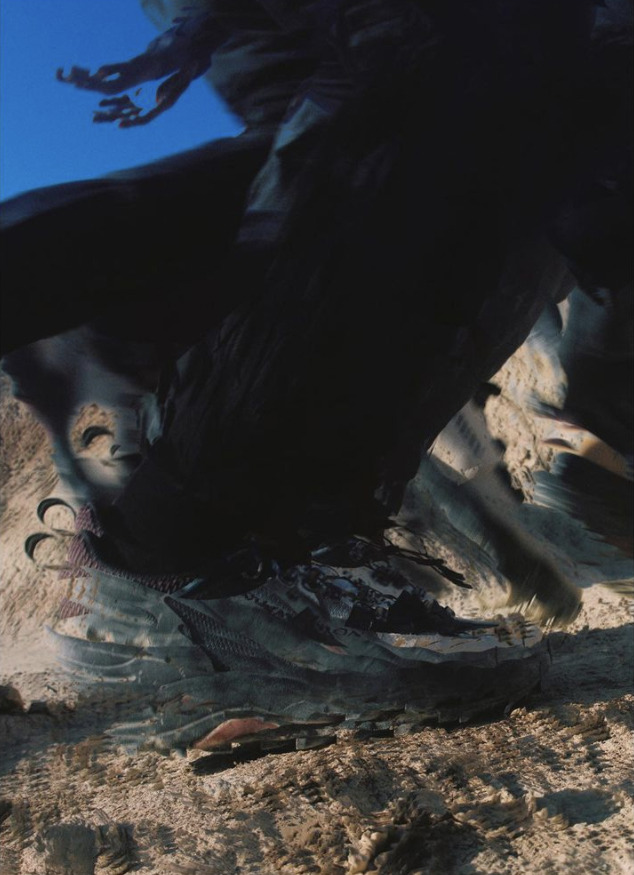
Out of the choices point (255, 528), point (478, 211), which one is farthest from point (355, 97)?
point (255, 528)

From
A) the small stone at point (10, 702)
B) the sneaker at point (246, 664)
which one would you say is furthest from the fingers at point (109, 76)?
the small stone at point (10, 702)

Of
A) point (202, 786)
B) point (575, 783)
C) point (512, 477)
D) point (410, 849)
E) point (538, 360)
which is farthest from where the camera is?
point (512, 477)

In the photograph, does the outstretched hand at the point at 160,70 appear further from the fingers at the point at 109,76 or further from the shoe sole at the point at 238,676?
the shoe sole at the point at 238,676

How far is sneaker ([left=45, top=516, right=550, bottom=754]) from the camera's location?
963mm

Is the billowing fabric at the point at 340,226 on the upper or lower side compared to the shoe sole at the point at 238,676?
upper

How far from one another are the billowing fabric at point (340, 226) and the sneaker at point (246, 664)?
0.20 ft

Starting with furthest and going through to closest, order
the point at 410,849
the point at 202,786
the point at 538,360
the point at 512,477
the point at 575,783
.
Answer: the point at 512,477 < the point at 538,360 < the point at 202,786 < the point at 575,783 < the point at 410,849

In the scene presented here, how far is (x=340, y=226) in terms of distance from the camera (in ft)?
2.70

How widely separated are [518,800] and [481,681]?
0.25 m

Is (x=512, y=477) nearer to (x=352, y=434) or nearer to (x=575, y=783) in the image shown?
(x=352, y=434)

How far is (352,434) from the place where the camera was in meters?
0.93

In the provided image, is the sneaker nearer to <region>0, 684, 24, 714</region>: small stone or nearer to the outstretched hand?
the outstretched hand

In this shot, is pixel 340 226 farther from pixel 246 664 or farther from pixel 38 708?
pixel 38 708

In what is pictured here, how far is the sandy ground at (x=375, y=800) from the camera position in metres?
0.70
